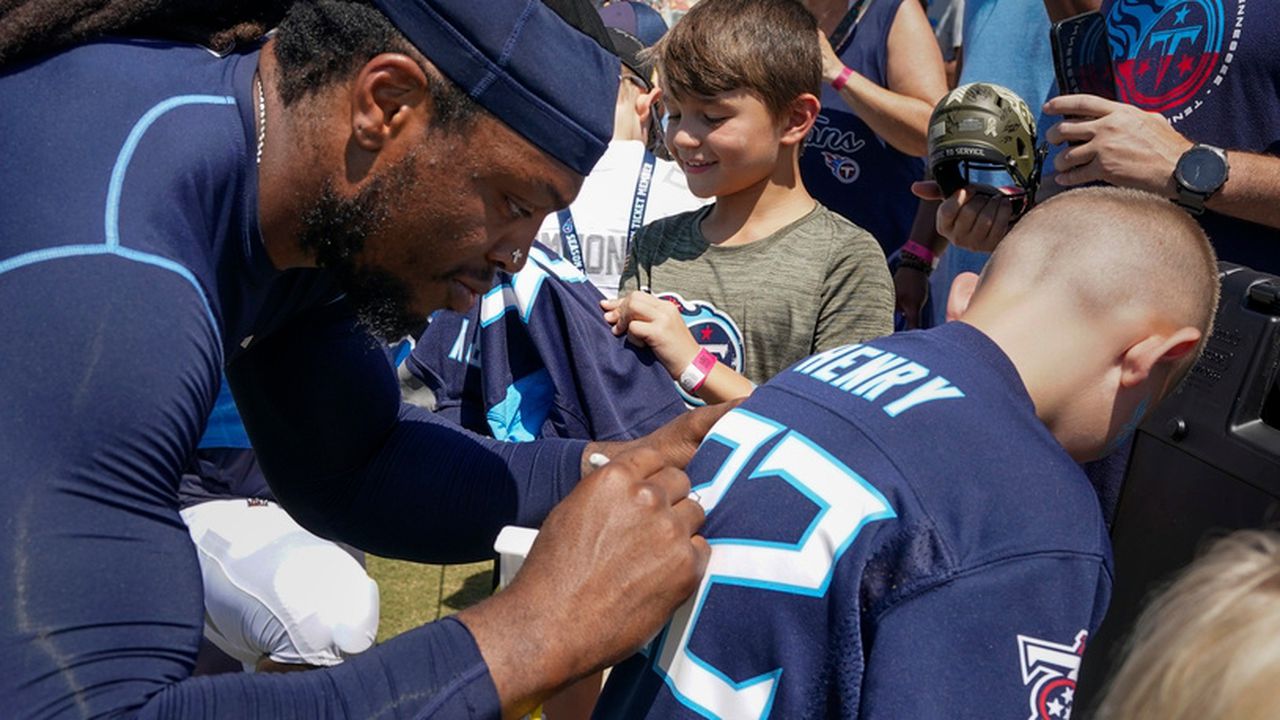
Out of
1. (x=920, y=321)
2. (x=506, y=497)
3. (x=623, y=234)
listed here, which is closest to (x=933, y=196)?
(x=623, y=234)

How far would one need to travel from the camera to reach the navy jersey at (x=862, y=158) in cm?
402

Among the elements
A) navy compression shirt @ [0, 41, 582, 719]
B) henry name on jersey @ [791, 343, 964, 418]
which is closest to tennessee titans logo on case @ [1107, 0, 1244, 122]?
henry name on jersey @ [791, 343, 964, 418]

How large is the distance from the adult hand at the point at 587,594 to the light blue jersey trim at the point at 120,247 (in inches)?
21.0

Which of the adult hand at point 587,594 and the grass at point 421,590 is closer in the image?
the adult hand at point 587,594

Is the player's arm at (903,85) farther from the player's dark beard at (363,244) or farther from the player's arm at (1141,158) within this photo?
the player's dark beard at (363,244)

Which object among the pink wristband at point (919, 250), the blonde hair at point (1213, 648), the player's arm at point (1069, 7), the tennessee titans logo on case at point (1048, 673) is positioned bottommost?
the pink wristband at point (919, 250)

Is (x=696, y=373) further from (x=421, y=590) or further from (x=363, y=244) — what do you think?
(x=421, y=590)

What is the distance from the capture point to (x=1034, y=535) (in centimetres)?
153

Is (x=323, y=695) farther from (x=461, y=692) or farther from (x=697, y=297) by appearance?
(x=697, y=297)

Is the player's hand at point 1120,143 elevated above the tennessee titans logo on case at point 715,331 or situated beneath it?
elevated above

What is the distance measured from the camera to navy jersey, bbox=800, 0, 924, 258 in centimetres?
402

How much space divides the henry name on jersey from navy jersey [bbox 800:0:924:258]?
231cm

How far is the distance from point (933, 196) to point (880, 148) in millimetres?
875

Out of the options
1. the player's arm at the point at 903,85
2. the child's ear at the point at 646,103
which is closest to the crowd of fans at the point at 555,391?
the player's arm at the point at 903,85
